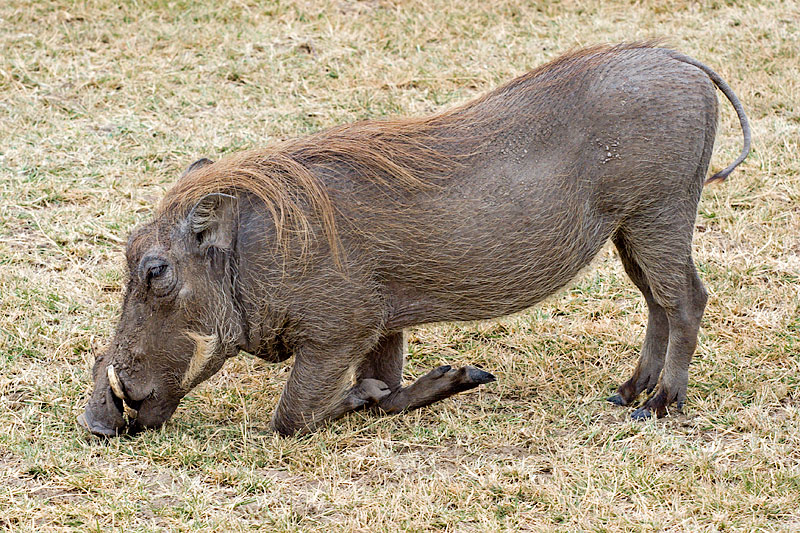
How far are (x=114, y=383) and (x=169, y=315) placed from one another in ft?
0.96

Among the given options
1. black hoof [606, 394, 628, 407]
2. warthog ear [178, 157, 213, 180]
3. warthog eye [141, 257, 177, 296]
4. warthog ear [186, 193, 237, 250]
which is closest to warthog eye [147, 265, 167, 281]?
warthog eye [141, 257, 177, 296]

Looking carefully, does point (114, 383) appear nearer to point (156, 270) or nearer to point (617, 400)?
point (156, 270)

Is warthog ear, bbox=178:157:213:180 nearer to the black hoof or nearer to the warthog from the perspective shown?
the warthog

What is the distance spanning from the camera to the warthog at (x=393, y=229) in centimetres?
346

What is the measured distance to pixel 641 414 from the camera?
12.3 feet

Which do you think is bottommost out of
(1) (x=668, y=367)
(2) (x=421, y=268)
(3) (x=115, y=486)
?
(3) (x=115, y=486)

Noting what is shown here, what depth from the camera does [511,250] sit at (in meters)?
3.53

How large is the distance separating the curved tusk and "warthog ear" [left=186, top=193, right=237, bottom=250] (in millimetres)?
517

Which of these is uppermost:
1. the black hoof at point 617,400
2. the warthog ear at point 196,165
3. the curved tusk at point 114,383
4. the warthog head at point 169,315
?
the warthog ear at point 196,165

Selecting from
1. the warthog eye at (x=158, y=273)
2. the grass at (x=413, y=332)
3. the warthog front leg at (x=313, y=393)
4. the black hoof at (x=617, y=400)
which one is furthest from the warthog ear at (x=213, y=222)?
the black hoof at (x=617, y=400)

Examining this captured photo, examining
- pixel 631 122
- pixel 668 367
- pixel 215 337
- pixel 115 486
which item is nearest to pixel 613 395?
pixel 668 367

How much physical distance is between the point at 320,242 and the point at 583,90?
3.40 ft

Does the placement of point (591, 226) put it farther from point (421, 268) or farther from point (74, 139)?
point (74, 139)

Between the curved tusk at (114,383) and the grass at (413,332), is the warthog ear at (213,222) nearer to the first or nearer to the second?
the curved tusk at (114,383)
